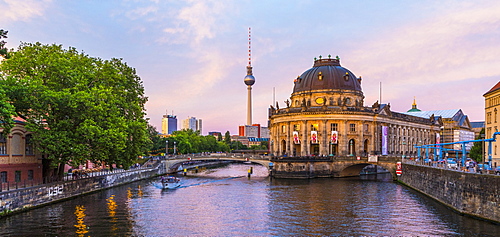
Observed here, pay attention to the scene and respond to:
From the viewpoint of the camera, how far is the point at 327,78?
407 ft

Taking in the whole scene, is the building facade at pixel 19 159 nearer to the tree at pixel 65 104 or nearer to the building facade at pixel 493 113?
the tree at pixel 65 104

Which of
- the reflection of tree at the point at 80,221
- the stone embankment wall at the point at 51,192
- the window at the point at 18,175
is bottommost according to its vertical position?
the reflection of tree at the point at 80,221

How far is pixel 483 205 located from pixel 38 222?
137ft

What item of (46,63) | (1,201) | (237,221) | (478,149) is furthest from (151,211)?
(478,149)

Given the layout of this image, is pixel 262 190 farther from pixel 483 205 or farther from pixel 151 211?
pixel 483 205

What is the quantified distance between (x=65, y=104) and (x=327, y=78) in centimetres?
8709

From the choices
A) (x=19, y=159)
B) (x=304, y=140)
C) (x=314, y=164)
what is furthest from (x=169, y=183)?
(x=304, y=140)

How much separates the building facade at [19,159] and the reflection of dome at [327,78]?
8506cm

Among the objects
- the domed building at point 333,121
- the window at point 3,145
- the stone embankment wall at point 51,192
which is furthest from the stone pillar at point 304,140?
the window at point 3,145

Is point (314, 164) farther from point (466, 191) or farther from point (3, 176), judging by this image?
point (3, 176)

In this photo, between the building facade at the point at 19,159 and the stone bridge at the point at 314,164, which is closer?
the building facade at the point at 19,159

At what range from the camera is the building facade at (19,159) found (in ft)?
158

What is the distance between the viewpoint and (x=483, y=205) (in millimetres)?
40000

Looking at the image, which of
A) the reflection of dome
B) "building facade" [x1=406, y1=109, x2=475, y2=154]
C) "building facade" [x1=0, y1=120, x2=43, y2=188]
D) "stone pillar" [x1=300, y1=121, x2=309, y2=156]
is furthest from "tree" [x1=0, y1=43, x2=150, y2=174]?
"building facade" [x1=406, y1=109, x2=475, y2=154]
